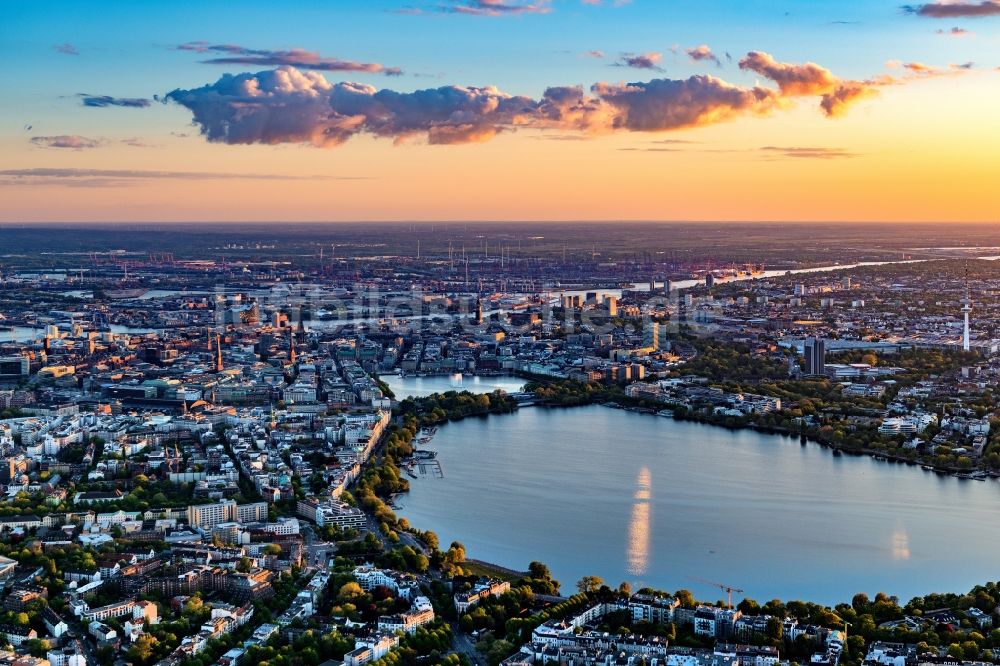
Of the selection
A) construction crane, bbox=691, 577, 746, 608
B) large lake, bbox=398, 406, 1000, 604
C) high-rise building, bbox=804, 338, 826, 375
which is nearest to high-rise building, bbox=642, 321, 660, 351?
high-rise building, bbox=804, 338, 826, 375

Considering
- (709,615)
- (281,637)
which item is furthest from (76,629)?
(709,615)

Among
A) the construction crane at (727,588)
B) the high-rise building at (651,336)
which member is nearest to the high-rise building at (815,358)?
the high-rise building at (651,336)

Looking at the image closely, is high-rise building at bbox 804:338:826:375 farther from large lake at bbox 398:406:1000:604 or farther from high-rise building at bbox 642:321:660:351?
large lake at bbox 398:406:1000:604

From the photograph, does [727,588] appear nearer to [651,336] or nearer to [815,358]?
[815,358]

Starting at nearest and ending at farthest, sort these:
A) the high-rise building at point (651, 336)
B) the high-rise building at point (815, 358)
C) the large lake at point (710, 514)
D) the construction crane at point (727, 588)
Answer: the construction crane at point (727, 588), the large lake at point (710, 514), the high-rise building at point (815, 358), the high-rise building at point (651, 336)

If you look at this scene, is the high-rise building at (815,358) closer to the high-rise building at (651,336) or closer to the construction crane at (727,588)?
the high-rise building at (651,336)

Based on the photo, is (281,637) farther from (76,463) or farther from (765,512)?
(76,463)

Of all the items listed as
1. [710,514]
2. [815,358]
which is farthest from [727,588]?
[815,358]
